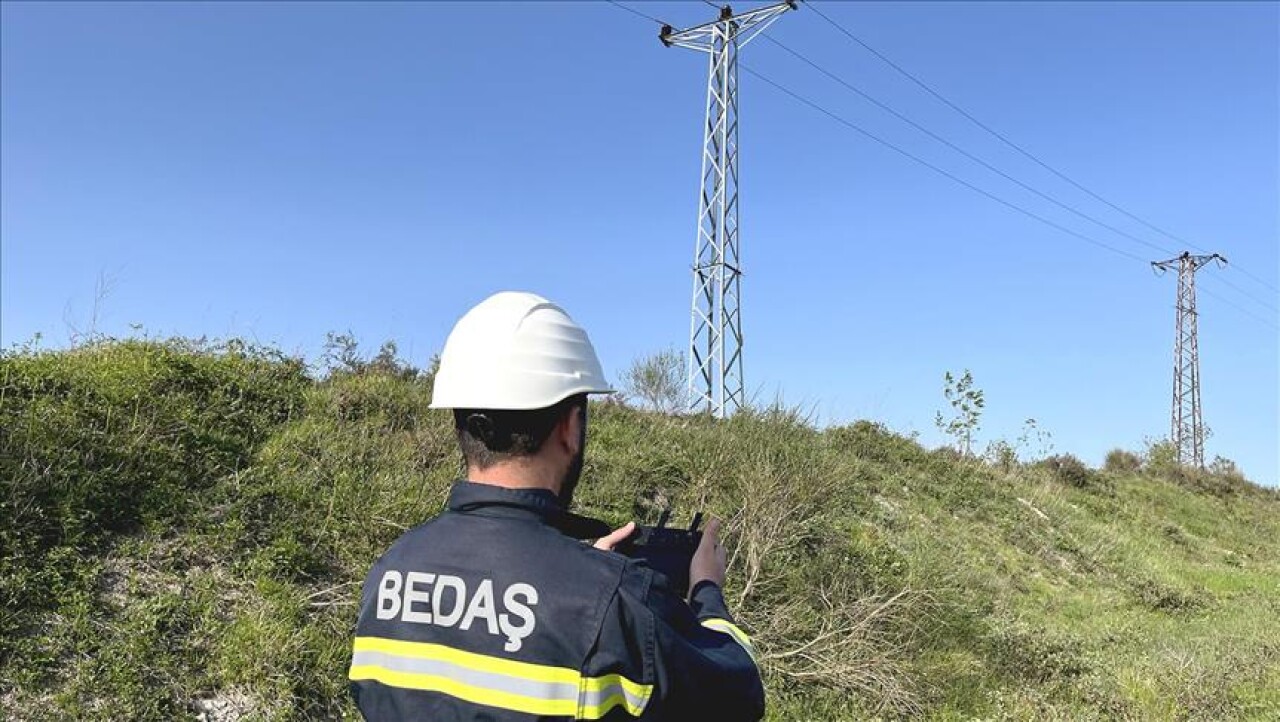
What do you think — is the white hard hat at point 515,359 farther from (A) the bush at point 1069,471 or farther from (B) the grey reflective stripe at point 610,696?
(A) the bush at point 1069,471

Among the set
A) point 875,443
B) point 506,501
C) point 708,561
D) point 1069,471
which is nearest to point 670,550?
point 708,561

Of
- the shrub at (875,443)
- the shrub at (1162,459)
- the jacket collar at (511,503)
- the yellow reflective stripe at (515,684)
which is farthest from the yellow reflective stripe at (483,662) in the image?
the shrub at (1162,459)

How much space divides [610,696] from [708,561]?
599 millimetres

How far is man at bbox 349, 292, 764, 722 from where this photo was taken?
1.55m

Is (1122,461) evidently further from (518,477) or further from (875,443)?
(518,477)

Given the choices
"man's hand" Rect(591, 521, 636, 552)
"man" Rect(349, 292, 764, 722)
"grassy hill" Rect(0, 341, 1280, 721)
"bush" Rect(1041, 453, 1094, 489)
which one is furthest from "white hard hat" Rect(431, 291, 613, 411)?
"bush" Rect(1041, 453, 1094, 489)

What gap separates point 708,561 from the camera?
6.89 ft

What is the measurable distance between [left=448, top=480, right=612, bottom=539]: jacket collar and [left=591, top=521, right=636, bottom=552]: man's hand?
9 cm

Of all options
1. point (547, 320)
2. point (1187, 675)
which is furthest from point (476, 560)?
point (1187, 675)

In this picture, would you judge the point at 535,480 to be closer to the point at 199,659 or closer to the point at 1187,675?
the point at 199,659

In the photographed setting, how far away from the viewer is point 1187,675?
6.52 metres

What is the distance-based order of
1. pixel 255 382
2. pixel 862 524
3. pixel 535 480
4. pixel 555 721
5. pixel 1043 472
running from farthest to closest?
pixel 1043 472 < pixel 862 524 < pixel 255 382 < pixel 535 480 < pixel 555 721

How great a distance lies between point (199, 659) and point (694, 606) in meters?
3.78

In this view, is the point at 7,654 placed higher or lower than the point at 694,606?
lower
